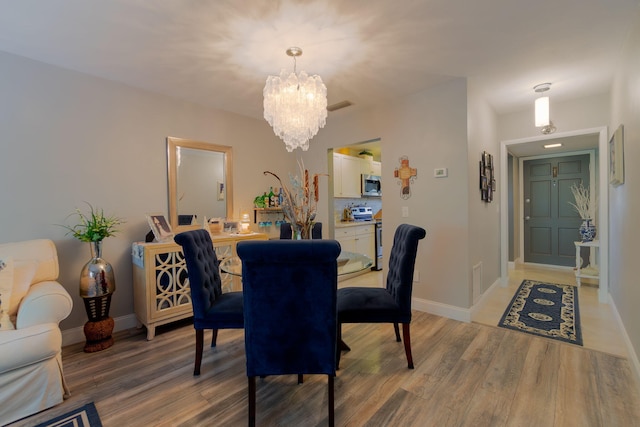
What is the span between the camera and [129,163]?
2.86 m

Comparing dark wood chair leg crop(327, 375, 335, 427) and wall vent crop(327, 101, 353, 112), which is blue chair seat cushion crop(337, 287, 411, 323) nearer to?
dark wood chair leg crop(327, 375, 335, 427)

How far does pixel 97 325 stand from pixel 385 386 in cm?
238

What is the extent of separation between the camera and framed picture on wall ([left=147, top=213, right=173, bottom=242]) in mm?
2779

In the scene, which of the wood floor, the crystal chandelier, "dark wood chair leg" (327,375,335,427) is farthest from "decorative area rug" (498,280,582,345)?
the crystal chandelier

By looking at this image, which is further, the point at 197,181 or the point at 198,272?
the point at 197,181

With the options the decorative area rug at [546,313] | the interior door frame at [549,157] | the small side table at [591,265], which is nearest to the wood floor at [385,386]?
the decorative area rug at [546,313]

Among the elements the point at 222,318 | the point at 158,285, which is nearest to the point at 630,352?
the point at 222,318

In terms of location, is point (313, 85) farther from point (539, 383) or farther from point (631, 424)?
point (631, 424)

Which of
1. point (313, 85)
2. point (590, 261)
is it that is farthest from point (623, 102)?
point (590, 261)

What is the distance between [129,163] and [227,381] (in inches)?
89.9

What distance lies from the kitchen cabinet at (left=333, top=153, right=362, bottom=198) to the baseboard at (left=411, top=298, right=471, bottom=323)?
208cm

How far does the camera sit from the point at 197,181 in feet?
11.0

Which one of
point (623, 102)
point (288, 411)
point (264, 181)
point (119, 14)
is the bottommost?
point (288, 411)

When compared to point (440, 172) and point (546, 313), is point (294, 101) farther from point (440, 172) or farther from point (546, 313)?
point (546, 313)
